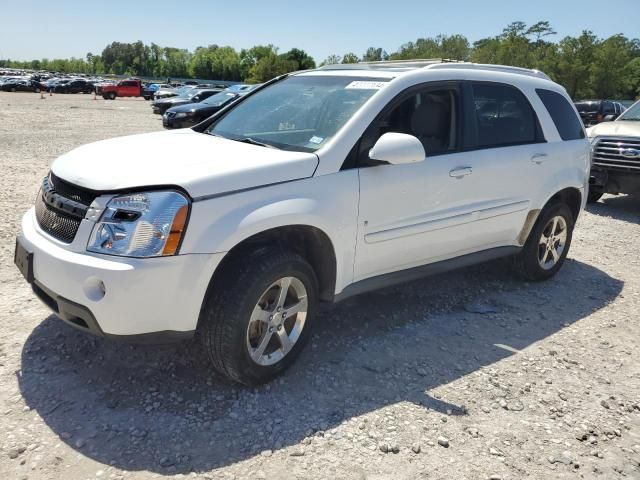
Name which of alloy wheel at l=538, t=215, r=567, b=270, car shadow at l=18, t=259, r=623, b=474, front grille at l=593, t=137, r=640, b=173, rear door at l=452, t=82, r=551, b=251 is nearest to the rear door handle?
rear door at l=452, t=82, r=551, b=251

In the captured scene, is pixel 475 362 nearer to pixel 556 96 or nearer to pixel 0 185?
pixel 556 96

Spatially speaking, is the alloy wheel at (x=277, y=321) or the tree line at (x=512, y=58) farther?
the tree line at (x=512, y=58)

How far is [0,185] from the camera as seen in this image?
8.20 metres

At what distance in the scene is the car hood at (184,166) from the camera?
9.66ft

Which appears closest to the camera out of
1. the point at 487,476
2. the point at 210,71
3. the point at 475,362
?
the point at 487,476

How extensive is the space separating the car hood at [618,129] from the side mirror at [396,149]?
6492mm

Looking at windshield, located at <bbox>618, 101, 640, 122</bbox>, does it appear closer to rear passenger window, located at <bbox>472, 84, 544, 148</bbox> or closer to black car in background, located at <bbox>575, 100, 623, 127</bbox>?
rear passenger window, located at <bbox>472, 84, 544, 148</bbox>

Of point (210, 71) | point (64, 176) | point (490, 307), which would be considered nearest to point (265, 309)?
point (64, 176)

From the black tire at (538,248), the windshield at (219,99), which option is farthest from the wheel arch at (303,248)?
the windshield at (219,99)

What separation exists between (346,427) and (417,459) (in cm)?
42

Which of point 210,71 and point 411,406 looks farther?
point 210,71

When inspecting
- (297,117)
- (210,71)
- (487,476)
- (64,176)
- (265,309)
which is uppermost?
(210,71)

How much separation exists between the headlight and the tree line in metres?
49.7

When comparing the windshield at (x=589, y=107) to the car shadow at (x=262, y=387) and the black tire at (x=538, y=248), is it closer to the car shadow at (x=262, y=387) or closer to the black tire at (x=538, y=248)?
the black tire at (x=538, y=248)
